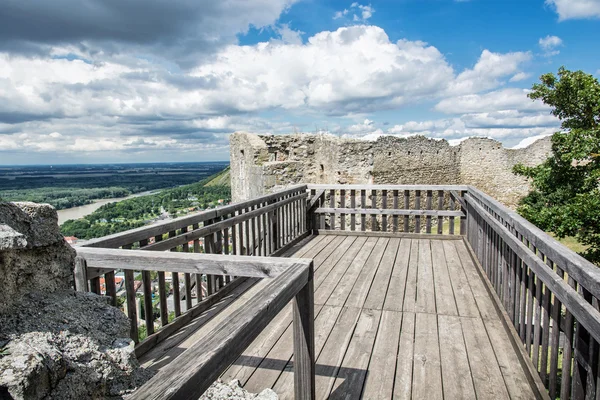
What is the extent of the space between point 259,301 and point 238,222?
279 cm

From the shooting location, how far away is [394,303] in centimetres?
369

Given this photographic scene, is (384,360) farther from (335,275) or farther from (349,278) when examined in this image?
(335,275)

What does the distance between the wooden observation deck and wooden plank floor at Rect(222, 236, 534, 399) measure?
0.01 m

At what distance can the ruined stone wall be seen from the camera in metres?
10.2

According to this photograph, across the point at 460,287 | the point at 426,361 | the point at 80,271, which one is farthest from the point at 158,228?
the point at 460,287

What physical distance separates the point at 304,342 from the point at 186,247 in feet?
5.75

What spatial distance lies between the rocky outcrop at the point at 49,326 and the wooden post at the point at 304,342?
819 mm

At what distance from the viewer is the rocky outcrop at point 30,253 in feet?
3.74

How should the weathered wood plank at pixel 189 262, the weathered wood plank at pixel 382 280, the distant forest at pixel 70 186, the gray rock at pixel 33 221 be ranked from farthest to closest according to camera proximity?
the distant forest at pixel 70 186
the weathered wood plank at pixel 382 280
the weathered wood plank at pixel 189 262
the gray rock at pixel 33 221

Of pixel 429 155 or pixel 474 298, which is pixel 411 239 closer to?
pixel 474 298

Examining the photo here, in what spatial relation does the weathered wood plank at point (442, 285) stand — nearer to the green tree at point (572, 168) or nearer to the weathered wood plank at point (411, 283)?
the weathered wood plank at point (411, 283)

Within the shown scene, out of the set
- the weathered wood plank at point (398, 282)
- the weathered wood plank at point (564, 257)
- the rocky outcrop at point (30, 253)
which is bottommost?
the weathered wood plank at point (398, 282)

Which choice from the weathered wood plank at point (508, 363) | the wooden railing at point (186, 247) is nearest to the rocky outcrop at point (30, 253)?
the wooden railing at point (186, 247)

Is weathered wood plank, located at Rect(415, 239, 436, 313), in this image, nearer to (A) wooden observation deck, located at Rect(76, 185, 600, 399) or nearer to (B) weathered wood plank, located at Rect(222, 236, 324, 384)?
(A) wooden observation deck, located at Rect(76, 185, 600, 399)
